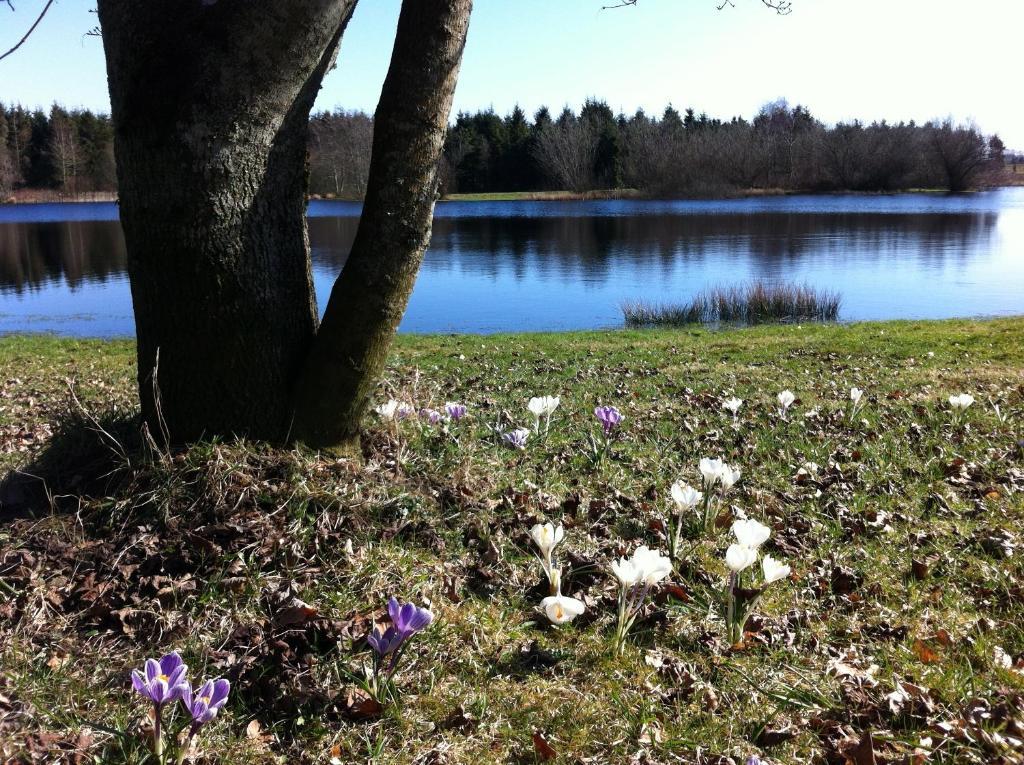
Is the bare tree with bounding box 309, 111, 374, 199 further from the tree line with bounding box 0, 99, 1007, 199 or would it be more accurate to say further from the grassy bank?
the grassy bank

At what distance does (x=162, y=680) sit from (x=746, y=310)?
21.1 metres

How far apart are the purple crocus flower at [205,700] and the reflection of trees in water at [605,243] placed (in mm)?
27337

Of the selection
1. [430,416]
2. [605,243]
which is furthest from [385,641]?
[605,243]

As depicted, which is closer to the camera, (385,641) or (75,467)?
(385,641)

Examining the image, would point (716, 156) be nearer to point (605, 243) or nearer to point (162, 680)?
point (605, 243)

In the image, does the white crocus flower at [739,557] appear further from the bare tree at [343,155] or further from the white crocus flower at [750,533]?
the bare tree at [343,155]

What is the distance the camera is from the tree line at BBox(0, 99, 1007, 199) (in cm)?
8600

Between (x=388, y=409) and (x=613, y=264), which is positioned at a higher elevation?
(x=613, y=264)

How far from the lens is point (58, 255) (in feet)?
127

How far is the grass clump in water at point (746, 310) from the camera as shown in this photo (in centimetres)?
2073

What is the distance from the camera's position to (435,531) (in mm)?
3527

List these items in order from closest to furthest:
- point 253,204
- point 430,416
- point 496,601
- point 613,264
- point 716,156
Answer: point 496,601, point 253,204, point 430,416, point 613,264, point 716,156

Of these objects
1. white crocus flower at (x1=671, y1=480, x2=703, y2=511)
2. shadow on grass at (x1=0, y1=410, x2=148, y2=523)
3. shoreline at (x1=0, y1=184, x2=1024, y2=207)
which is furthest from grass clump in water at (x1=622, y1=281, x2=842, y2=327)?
shoreline at (x1=0, y1=184, x2=1024, y2=207)

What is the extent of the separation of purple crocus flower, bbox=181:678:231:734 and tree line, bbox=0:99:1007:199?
8345cm
